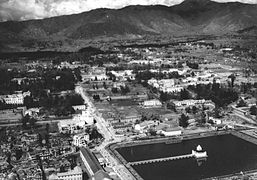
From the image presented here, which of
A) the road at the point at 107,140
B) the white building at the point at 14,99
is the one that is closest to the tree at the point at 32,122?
the road at the point at 107,140

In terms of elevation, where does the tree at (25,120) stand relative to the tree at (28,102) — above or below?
below

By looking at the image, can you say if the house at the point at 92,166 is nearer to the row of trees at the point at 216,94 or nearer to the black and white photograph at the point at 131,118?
the black and white photograph at the point at 131,118

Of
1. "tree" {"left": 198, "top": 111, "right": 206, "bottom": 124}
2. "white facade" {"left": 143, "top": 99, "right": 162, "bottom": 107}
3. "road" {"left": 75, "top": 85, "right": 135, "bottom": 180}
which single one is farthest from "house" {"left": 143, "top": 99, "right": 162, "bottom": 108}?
"tree" {"left": 198, "top": 111, "right": 206, "bottom": 124}

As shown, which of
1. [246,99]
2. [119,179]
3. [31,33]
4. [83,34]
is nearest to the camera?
[119,179]

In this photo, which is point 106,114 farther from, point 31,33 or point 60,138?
point 31,33

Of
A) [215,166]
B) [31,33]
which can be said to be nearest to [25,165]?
[215,166]

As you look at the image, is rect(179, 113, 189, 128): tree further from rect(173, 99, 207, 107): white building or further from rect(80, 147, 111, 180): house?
rect(80, 147, 111, 180): house
